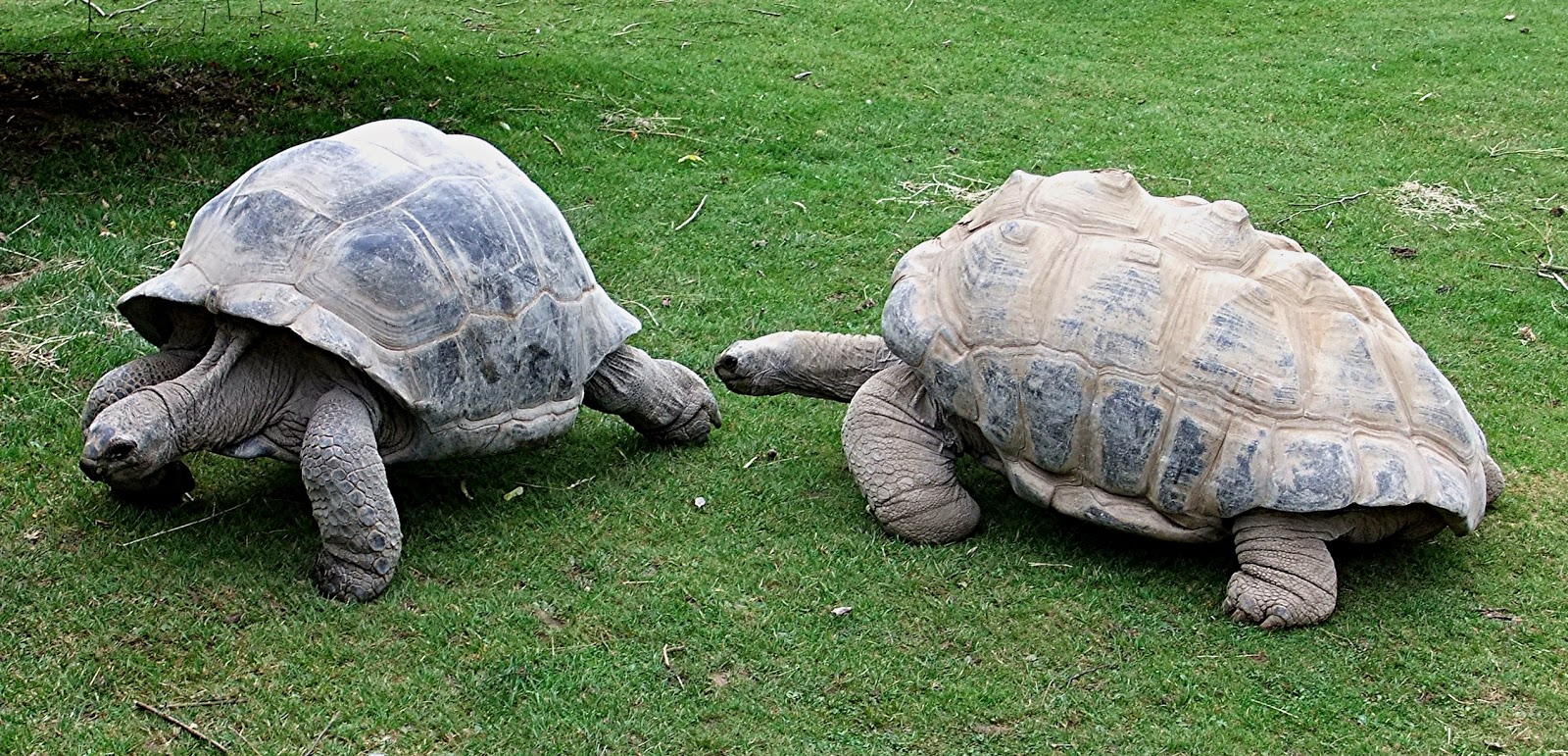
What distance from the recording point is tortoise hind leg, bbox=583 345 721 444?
4684 millimetres

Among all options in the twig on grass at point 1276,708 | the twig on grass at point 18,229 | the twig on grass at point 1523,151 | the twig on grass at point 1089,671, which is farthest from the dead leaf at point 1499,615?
the twig on grass at point 18,229

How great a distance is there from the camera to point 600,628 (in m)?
3.82

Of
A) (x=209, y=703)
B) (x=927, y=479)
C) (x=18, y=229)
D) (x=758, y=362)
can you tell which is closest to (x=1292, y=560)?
(x=927, y=479)

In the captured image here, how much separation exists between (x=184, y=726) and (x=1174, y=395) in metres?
2.74

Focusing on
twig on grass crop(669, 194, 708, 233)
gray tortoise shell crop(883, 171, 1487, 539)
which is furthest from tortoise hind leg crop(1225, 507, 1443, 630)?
twig on grass crop(669, 194, 708, 233)

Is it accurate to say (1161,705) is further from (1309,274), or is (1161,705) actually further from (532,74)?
(532,74)

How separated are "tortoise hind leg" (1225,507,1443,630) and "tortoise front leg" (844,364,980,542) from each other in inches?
33.0

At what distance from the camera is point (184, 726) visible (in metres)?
3.32

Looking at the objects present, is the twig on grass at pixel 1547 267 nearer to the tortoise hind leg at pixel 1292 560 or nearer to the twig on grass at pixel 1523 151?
the twig on grass at pixel 1523 151

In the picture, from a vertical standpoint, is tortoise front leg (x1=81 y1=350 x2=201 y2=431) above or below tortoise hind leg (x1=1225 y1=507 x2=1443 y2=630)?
below

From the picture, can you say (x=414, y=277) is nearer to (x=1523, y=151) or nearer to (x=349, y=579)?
(x=349, y=579)

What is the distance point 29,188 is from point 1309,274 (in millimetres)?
5753

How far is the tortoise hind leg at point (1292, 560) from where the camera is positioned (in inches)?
151

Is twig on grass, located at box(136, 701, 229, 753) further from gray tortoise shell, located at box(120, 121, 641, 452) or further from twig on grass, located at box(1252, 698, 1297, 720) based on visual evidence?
twig on grass, located at box(1252, 698, 1297, 720)
